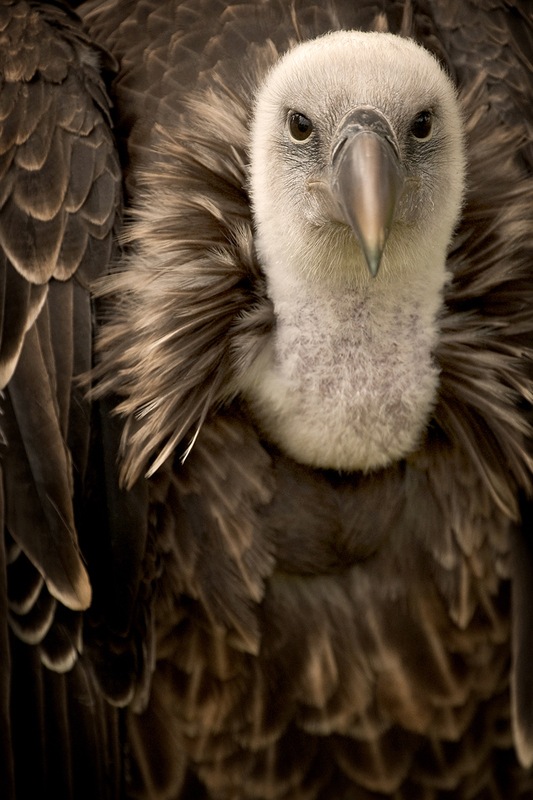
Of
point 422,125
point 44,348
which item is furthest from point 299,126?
point 44,348

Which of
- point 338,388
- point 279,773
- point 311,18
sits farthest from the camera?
point 311,18

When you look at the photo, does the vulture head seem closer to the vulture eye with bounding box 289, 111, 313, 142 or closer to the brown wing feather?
the vulture eye with bounding box 289, 111, 313, 142

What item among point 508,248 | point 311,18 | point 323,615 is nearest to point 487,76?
point 311,18

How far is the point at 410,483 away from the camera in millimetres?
2031

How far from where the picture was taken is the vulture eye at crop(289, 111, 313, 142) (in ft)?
6.23

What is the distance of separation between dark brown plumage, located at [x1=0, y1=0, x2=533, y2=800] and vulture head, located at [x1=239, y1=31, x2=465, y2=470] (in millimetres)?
59

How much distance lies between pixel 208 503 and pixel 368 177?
0.59m

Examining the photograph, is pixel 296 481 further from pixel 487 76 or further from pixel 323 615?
pixel 487 76

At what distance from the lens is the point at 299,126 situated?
191 centimetres

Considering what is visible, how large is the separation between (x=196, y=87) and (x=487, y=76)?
0.56 meters

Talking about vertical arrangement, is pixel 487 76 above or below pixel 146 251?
above

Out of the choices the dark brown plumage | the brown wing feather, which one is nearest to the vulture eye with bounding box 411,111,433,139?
the dark brown plumage

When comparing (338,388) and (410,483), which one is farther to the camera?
(410,483)

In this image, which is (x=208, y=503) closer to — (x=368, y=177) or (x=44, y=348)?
(x=44, y=348)
